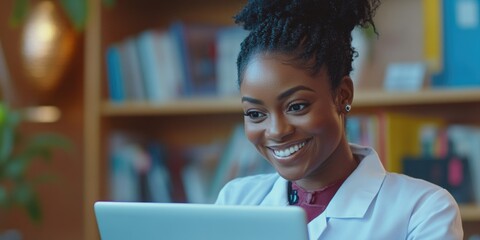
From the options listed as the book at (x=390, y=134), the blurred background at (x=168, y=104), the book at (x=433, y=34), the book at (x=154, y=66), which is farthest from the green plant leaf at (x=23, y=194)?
the book at (x=433, y=34)

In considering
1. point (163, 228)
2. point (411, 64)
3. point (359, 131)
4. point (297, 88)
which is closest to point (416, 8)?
point (411, 64)

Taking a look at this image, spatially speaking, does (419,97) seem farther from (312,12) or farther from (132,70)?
(312,12)

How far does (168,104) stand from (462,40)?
82cm

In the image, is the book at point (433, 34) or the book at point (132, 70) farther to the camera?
the book at point (132, 70)

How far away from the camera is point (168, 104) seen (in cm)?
236

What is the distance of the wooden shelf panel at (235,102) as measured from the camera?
2.13 m

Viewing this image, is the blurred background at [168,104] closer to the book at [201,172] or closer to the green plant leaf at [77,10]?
the book at [201,172]

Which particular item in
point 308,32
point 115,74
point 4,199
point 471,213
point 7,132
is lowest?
point 471,213

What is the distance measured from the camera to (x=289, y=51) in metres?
1.11

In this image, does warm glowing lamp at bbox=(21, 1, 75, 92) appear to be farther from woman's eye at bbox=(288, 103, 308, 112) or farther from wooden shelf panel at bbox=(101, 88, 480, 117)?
woman's eye at bbox=(288, 103, 308, 112)

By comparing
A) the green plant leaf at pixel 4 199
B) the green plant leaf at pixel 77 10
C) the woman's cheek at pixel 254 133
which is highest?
the green plant leaf at pixel 77 10

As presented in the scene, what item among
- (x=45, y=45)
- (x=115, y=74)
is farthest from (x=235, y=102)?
(x=45, y=45)

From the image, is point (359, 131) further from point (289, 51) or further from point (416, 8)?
point (289, 51)

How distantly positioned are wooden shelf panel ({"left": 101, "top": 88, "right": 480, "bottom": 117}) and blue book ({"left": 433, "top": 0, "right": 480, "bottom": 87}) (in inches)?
1.9
